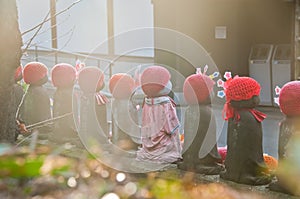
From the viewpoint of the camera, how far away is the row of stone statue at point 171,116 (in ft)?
7.23

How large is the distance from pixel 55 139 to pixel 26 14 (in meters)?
6.10

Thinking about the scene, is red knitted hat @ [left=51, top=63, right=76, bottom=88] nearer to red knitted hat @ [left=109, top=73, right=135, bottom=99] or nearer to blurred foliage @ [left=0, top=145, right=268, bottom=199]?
red knitted hat @ [left=109, top=73, right=135, bottom=99]

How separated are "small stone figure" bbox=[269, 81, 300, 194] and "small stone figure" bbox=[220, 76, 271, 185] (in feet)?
0.40

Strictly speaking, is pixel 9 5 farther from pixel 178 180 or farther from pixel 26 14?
pixel 26 14

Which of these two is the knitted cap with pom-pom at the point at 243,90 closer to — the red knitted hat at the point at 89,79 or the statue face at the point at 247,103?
the statue face at the point at 247,103

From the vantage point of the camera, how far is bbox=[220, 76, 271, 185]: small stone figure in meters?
2.20

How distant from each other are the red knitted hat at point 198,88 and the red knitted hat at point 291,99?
43 centimetres

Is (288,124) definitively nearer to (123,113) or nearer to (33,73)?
(123,113)

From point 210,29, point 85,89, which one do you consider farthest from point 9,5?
point 210,29

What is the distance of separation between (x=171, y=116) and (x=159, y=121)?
7cm

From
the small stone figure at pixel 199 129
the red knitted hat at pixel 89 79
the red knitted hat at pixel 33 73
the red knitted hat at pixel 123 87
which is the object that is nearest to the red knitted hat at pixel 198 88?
the small stone figure at pixel 199 129

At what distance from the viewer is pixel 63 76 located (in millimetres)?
2914

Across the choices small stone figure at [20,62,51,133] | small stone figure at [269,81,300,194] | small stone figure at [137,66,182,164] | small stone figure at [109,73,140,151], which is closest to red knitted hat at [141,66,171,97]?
small stone figure at [137,66,182,164]

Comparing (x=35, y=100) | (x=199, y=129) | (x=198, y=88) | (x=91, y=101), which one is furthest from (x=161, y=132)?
(x=35, y=100)
